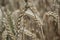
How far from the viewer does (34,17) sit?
97 cm

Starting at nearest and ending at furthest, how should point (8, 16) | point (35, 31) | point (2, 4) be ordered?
point (8, 16), point (35, 31), point (2, 4)

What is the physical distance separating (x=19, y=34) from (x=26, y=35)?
9cm

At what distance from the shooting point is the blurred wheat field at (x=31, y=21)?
3.12 ft

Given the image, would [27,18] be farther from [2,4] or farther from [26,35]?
[2,4]

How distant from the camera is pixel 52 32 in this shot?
116 cm

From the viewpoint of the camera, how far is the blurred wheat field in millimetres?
950

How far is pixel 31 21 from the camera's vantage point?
45.3 inches

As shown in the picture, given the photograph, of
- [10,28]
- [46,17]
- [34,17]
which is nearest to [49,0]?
[46,17]

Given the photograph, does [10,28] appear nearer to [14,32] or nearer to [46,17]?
[14,32]

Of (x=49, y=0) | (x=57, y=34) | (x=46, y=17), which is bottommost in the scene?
(x=57, y=34)

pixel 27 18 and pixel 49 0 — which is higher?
pixel 49 0

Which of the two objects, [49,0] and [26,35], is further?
[49,0]

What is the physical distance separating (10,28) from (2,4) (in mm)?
612

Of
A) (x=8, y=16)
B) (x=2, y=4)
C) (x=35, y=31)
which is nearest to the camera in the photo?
(x=8, y=16)
